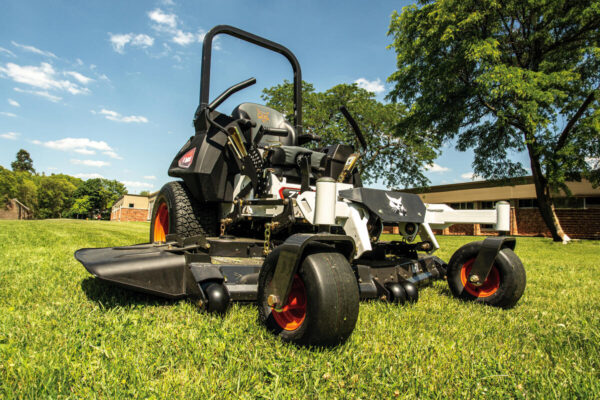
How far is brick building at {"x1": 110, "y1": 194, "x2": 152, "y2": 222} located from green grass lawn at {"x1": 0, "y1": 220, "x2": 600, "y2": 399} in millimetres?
63240

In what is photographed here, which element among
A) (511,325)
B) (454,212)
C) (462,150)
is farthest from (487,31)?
(511,325)

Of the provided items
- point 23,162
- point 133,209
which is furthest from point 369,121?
point 23,162

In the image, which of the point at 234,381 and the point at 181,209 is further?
the point at 181,209

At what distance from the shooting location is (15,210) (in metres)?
59.3

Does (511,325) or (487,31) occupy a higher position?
(487,31)

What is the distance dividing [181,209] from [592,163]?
15.1m

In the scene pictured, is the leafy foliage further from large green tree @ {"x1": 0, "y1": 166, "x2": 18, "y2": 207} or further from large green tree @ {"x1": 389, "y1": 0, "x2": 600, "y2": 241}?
large green tree @ {"x1": 389, "y1": 0, "x2": 600, "y2": 241}

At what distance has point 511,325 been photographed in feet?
8.45

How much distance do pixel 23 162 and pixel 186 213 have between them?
13796cm

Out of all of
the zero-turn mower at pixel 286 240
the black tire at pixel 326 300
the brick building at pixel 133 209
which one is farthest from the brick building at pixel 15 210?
the black tire at pixel 326 300

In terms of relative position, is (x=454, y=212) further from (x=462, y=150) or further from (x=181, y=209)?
(x=462, y=150)

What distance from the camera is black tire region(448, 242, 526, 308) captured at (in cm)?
306

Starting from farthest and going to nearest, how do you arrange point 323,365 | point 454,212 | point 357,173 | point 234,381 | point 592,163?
point 592,163
point 357,173
point 454,212
point 323,365
point 234,381

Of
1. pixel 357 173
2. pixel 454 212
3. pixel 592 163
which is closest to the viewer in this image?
pixel 454 212
